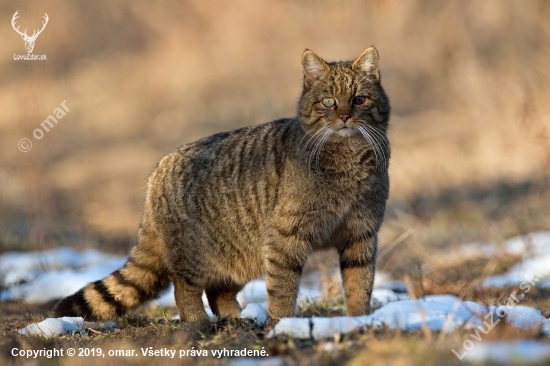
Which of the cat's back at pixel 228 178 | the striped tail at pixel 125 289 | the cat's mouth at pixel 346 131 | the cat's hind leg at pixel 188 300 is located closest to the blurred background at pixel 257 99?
the cat's back at pixel 228 178

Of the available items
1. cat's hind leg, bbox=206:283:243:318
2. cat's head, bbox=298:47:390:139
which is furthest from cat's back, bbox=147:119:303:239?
cat's hind leg, bbox=206:283:243:318

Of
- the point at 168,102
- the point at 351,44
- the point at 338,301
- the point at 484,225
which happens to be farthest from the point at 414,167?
the point at 168,102

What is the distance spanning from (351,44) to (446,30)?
2418mm

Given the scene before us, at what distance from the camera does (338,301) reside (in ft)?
17.6

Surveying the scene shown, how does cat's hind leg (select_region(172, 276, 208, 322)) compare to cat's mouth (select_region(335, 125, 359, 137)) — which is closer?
cat's mouth (select_region(335, 125, 359, 137))

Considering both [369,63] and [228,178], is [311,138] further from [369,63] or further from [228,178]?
[228,178]

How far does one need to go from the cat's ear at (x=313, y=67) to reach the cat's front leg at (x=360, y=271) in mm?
1009

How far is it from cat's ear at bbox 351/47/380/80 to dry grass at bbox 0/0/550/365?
1.59 m

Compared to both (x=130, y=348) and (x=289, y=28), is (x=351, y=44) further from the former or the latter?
(x=130, y=348)

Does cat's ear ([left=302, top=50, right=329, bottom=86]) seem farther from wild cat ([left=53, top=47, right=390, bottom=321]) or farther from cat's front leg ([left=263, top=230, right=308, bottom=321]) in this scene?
cat's front leg ([left=263, top=230, right=308, bottom=321])

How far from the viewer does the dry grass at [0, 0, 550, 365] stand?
6786mm

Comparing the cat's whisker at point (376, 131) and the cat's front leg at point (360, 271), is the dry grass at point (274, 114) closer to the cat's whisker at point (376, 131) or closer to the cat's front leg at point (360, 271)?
the cat's front leg at point (360, 271)

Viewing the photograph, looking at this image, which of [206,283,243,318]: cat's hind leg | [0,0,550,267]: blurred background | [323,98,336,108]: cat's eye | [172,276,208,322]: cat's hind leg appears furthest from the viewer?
[0,0,550,267]: blurred background

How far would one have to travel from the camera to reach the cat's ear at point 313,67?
4.57 meters
